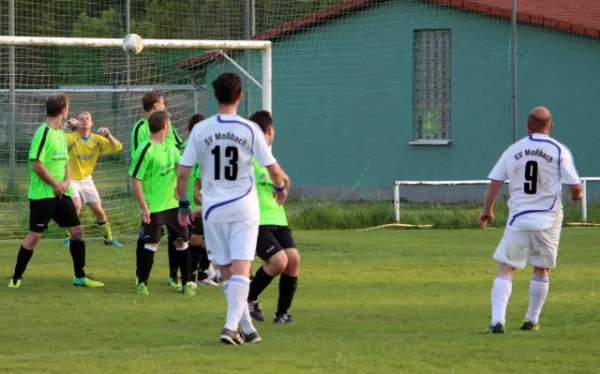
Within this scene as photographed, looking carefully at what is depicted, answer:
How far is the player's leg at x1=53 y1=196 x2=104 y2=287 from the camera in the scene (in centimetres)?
1312

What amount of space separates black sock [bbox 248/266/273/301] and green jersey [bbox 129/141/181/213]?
230cm

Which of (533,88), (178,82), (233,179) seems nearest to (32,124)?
(178,82)

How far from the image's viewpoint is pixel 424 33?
26.8 metres

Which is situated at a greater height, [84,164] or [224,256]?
[84,164]

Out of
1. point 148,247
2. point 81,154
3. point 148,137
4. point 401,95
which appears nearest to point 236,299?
point 148,247

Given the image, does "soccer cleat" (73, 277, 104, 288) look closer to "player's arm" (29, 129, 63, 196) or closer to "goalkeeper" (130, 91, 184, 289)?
"goalkeeper" (130, 91, 184, 289)

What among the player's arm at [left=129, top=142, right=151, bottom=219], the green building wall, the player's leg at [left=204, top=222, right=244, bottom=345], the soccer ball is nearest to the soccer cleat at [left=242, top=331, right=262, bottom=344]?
the player's leg at [left=204, top=222, right=244, bottom=345]

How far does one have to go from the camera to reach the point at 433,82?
1056 inches

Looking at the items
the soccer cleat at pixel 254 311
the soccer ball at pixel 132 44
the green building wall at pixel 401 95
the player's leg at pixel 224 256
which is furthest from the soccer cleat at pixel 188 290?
the green building wall at pixel 401 95

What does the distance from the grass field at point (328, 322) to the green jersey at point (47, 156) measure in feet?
3.43

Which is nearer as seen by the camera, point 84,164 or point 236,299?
point 236,299

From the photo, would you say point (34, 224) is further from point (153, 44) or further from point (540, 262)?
point (540, 262)

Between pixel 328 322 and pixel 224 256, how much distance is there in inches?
68.0

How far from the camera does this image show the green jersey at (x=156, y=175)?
12477mm
